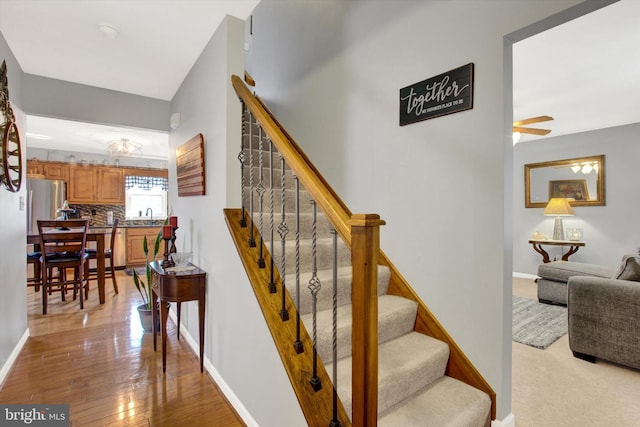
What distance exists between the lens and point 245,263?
68.2 inches

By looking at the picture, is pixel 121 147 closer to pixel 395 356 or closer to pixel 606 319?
pixel 395 356

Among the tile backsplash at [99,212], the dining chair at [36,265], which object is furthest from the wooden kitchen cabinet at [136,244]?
Result: the dining chair at [36,265]

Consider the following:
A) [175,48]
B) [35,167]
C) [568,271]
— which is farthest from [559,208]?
[35,167]

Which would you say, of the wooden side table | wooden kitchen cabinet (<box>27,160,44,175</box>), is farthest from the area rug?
wooden kitchen cabinet (<box>27,160,44,175</box>)

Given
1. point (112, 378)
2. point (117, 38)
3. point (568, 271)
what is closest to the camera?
point (112, 378)

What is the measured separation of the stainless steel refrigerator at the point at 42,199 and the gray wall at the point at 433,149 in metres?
5.54

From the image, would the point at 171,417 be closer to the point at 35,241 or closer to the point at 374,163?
the point at 374,163

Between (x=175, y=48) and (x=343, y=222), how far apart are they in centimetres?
237

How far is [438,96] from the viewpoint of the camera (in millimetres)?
1841

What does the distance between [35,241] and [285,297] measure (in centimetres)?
401

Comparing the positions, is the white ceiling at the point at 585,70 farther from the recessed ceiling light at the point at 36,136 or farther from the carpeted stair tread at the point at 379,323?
the recessed ceiling light at the point at 36,136

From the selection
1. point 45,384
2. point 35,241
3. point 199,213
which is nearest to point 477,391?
point 199,213

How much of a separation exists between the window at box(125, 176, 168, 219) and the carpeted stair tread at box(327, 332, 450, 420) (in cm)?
718

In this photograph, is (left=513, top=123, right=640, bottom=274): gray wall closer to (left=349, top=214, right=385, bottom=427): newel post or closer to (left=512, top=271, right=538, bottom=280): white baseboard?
(left=512, top=271, right=538, bottom=280): white baseboard
